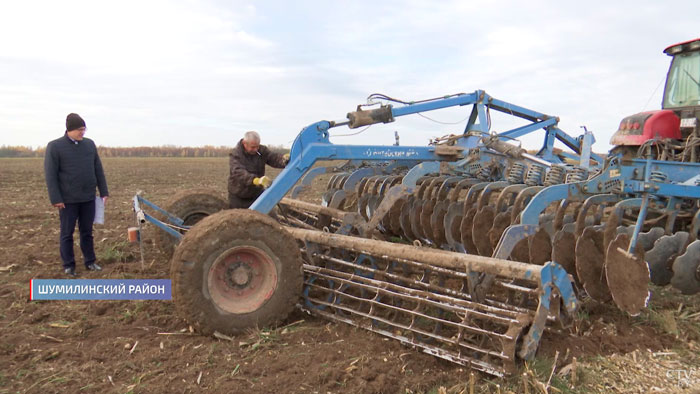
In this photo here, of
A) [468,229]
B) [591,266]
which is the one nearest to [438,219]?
[468,229]

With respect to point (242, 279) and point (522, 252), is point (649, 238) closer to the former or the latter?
point (522, 252)

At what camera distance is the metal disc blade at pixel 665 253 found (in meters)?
4.29

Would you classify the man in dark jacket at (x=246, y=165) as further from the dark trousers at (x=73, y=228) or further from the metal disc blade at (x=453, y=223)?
the metal disc blade at (x=453, y=223)

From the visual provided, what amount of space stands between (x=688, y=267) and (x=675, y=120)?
2.25 metres

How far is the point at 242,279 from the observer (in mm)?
3969

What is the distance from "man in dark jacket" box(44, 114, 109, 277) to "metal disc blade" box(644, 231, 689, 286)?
17.8ft

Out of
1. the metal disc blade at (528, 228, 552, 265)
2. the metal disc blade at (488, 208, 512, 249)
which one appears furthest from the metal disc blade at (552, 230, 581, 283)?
the metal disc blade at (488, 208, 512, 249)

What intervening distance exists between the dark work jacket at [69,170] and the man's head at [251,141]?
5.76 feet

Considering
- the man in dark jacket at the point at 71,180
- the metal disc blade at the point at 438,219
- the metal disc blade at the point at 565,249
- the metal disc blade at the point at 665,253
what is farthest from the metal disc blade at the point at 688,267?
the man in dark jacket at the point at 71,180

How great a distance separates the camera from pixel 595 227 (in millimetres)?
4250

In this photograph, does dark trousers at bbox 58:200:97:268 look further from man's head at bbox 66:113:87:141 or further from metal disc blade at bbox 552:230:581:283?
metal disc blade at bbox 552:230:581:283

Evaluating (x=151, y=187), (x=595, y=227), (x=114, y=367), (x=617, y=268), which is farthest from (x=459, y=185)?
(x=151, y=187)

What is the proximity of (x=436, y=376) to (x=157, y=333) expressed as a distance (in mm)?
2111

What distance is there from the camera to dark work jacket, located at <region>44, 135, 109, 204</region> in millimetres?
5301
